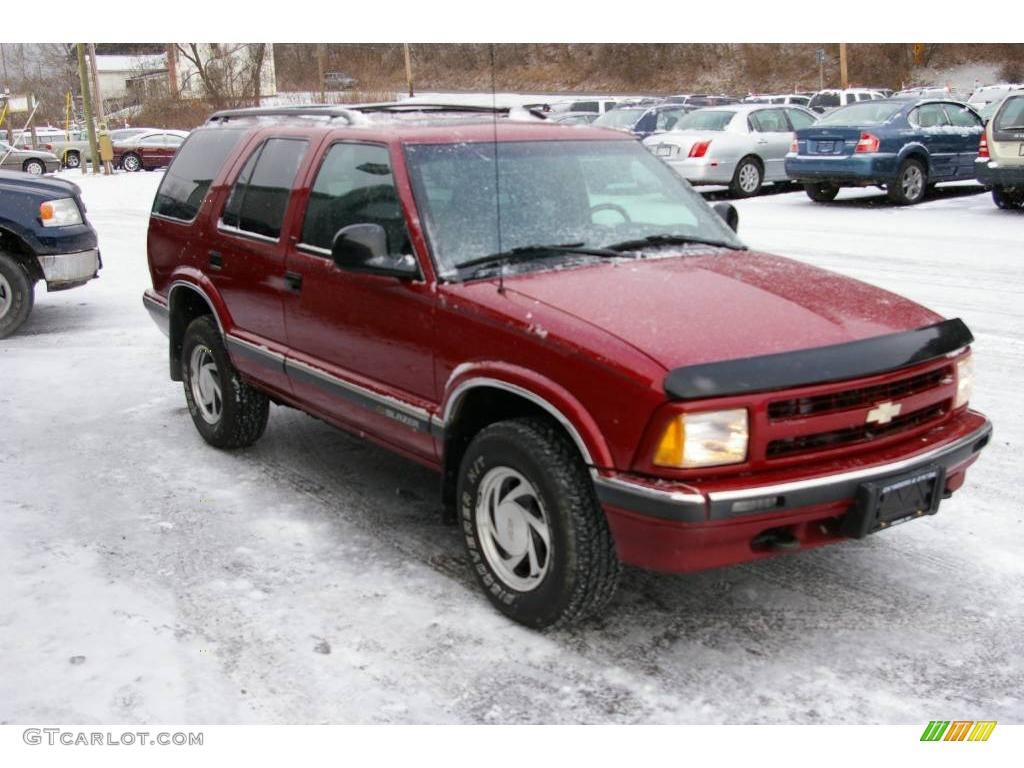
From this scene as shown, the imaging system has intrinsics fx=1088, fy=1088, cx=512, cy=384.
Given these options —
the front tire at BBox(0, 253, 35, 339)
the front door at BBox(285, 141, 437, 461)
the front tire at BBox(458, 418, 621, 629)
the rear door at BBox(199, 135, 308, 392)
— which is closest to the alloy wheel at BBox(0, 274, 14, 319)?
the front tire at BBox(0, 253, 35, 339)

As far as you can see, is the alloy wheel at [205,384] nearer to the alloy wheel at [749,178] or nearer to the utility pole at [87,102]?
the alloy wheel at [749,178]

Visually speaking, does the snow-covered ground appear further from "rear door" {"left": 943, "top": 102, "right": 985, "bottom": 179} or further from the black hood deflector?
"rear door" {"left": 943, "top": 102, "right": 985, "bottom": 179}

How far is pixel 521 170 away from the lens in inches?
175

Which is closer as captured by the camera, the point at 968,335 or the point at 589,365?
the point at 589,365

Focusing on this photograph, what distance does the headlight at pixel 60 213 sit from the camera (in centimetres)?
907

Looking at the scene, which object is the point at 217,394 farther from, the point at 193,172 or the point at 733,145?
the point at 733,145

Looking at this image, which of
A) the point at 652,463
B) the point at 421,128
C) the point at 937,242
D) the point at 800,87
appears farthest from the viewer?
the point at 800,87

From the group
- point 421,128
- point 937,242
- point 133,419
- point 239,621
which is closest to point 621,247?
point 421,128

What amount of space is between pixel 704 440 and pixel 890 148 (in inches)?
558

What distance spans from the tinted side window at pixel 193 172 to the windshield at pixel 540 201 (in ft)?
5.94

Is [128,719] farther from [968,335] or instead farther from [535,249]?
[968,335]

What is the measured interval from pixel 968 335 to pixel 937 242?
29.5ft

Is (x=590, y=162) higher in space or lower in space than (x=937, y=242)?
higher

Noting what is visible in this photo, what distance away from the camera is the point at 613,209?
4555 mm
